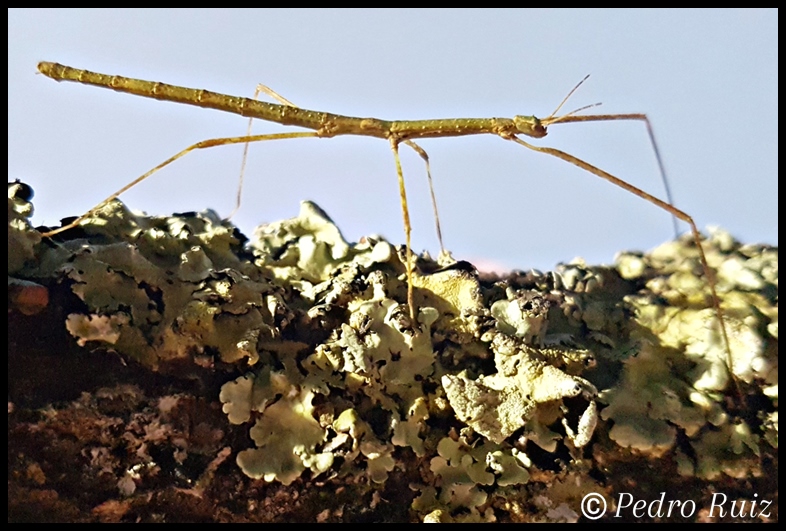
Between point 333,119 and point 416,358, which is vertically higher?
point 333,119

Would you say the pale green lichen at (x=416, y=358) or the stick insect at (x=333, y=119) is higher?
the stick insect at (x=333, y=119)

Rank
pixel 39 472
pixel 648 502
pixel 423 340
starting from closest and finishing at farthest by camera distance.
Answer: pixel 39 472
pixel 648 502
pixel 423 340

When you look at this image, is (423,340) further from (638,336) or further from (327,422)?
(638,336)

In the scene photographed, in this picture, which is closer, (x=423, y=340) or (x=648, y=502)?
(x=648, y=502)

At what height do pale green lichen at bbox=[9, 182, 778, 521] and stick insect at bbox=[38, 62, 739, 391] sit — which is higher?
stick insect at bbox=[38, 62, 739, 391]

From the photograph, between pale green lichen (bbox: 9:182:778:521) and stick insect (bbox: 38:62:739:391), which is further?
stick insect (bbox: 38:62:739:391)

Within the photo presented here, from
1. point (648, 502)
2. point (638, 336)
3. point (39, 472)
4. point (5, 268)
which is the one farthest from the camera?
point (638, 336)
